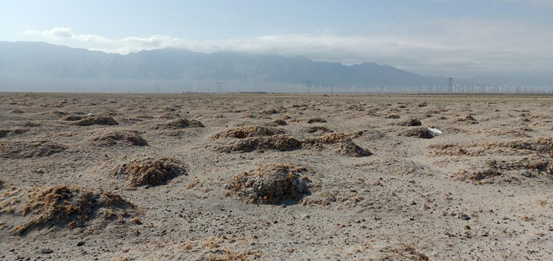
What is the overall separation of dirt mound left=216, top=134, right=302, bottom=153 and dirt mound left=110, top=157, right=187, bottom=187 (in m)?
2.62

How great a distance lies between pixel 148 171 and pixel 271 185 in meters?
3.49

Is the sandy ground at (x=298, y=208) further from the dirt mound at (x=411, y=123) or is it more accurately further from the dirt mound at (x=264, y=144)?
the dirt mound at (x=411, y=123)

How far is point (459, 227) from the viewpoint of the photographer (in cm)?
656

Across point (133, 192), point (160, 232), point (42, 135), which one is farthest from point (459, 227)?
point (42, 135)

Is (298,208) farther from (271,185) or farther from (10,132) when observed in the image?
(10,132)

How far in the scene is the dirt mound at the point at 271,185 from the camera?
8.18 meters

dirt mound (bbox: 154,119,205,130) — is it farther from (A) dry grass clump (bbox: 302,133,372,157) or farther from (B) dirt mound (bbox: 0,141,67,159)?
(A) dry grass clump (bbox: 302,133,372,157)

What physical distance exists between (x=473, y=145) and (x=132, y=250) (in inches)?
487

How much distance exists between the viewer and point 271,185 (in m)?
8.30

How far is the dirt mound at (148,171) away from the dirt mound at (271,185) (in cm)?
214

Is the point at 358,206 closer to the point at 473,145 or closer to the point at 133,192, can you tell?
the point at 133,192

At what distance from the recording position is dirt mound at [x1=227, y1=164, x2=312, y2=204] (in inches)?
322

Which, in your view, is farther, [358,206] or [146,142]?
[146,142]

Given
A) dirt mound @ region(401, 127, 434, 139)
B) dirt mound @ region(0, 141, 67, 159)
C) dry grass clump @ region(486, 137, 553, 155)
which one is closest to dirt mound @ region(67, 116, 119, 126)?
dirt mound @ region(0, 141, 67, 159)
